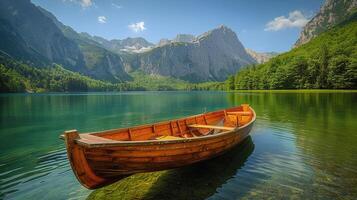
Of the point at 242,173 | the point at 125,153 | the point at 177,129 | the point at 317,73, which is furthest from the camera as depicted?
the point at 317,73

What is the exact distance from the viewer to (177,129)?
605 inches

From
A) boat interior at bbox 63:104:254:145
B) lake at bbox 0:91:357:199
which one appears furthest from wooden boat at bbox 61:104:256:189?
lake at bbox 0:91:357:199

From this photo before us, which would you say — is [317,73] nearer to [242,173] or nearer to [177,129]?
[177,129]

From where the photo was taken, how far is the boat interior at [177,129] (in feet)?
34.0

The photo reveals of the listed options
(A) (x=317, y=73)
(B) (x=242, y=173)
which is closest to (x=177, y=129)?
(B) (x=242, y=173)

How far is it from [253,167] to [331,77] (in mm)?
91695

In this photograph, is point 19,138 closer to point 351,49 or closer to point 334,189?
point 334,189

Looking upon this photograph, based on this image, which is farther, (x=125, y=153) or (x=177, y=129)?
(x=177, y=129)

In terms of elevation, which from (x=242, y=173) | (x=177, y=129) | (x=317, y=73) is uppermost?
(x=317, y=73)

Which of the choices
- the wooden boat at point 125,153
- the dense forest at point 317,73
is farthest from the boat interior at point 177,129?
the dense forest at point 317,73

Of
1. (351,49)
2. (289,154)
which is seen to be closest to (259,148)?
(289,154)

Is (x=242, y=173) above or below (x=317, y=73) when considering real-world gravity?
below

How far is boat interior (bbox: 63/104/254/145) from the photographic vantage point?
34.0 ft

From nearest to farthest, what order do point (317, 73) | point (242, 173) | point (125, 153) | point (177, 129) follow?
point (125, 153) → point (242, 173) → point (177, 129) → point (317, 73)
